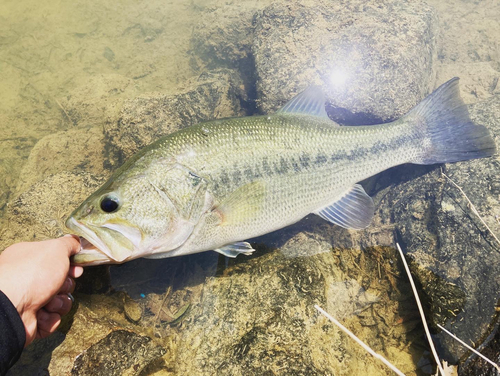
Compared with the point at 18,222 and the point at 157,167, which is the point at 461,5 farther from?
the point at 18,222

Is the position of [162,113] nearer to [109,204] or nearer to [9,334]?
[109,204]

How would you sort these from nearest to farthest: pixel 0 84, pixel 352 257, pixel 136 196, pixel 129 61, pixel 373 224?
pixel 136 196
pixel 352 257
pixel 373 224
pixel 0 84
pixel 129 61

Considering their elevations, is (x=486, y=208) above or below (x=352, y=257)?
above

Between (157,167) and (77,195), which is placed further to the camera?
(77,195)

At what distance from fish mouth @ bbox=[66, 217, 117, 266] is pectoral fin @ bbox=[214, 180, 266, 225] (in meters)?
1.09

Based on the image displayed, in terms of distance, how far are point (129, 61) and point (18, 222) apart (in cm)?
455

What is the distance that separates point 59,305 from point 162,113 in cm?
302

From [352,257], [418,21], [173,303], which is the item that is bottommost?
[173,303]

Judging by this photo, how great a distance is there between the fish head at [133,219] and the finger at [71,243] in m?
0.04

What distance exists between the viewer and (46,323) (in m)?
2.45

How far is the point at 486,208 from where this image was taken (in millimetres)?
3322

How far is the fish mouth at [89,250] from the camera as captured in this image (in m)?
2.46

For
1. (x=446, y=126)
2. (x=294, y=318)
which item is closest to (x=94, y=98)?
(x=294, y=318)

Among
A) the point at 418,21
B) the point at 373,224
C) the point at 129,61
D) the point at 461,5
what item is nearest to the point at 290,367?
the point at 373,224
